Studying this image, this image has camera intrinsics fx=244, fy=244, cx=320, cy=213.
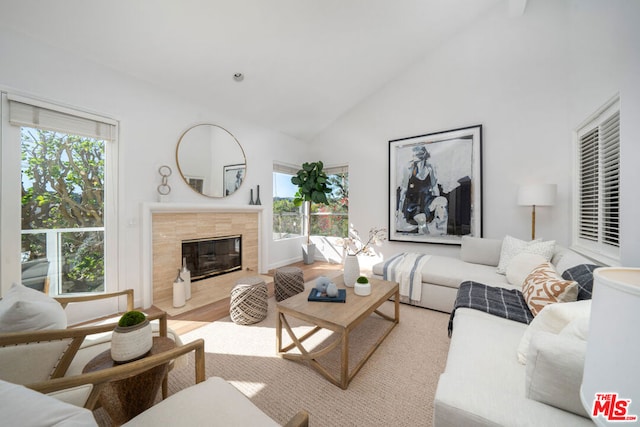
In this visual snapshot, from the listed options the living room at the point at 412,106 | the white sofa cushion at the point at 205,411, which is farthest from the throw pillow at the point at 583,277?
the white sofa cushion at the point at 205,411

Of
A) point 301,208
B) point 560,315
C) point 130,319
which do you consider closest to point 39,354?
point 130,319

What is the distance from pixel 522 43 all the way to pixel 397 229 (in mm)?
3120

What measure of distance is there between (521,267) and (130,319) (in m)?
3.07

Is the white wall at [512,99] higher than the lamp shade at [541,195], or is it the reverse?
the white wall at [512,99]

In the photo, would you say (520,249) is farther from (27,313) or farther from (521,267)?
(27,313)

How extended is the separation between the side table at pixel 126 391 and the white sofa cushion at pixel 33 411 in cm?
70

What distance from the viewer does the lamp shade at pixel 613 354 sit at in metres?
0.47

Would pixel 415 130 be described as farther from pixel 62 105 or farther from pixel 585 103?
pixel 62 105

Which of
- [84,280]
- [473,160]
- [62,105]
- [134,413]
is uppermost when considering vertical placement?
[62,105]

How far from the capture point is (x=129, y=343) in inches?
43.7

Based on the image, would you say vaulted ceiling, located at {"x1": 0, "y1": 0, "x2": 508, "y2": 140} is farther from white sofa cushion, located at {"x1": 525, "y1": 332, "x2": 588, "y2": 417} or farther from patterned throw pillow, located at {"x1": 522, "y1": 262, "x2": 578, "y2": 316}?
white sofa cushion, located at {"x1": 525, "y1": 332, "x2": 588, "y2": 417}

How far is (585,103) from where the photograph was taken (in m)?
2.57

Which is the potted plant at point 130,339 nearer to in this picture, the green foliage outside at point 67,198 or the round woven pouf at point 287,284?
the round woven pouf at point 287,284

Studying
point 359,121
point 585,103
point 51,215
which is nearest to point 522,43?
point 585,103
